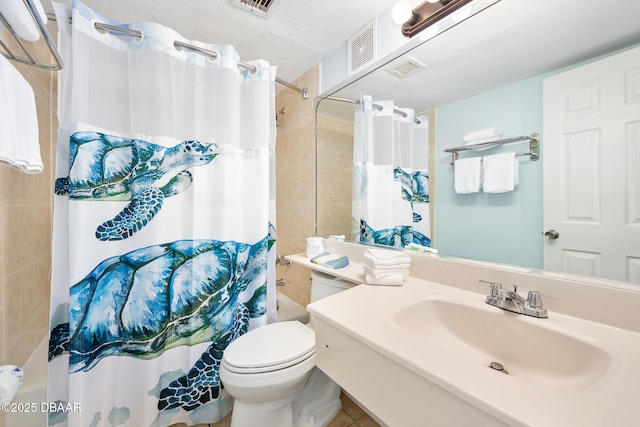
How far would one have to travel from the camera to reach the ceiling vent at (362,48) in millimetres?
1344

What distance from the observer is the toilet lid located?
0.98 m

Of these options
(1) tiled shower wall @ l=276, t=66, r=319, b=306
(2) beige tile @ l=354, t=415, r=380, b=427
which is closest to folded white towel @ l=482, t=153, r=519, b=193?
(1) tiled shower wall @ l=276, t=66, r=319, b=306

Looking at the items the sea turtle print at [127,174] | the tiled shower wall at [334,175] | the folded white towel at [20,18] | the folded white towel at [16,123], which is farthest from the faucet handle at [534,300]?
the folded white towel at [20,18]

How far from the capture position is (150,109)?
1.12 m

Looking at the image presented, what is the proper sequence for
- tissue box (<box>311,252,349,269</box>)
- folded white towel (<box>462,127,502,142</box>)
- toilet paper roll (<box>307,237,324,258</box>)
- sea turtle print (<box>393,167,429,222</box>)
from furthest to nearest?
1. toilet paper roll (<box>307,237,324,258</box>)
2. tissue box (<box>311,252,349,269</box>)
3. sea turtle print (<box>393,167,429,222</box>)
4. folded white towel (<box>462,127,502,142</box>)

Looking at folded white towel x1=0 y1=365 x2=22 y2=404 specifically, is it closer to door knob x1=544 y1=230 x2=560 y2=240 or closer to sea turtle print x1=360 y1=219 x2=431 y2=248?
sea turtle print x1=360 y1=219 x2=431 y2=248

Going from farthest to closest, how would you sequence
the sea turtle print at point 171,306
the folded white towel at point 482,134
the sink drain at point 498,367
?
1. the sea turtle print at point 171,306
2. the folded white towel at point 482,134
3. the sink drain at point 498,367

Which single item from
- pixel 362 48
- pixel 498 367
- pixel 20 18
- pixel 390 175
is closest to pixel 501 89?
pixel 390 175

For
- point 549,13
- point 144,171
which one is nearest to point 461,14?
point 549,13

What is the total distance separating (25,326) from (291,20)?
6.84 feet

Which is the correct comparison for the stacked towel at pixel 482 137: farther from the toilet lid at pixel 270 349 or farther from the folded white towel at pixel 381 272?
the toilet lid at pixel 270 349

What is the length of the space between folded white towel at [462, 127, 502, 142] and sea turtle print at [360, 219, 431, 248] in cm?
46

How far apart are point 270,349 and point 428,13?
165 centimetres

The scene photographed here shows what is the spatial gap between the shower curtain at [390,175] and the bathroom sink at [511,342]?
378mm
